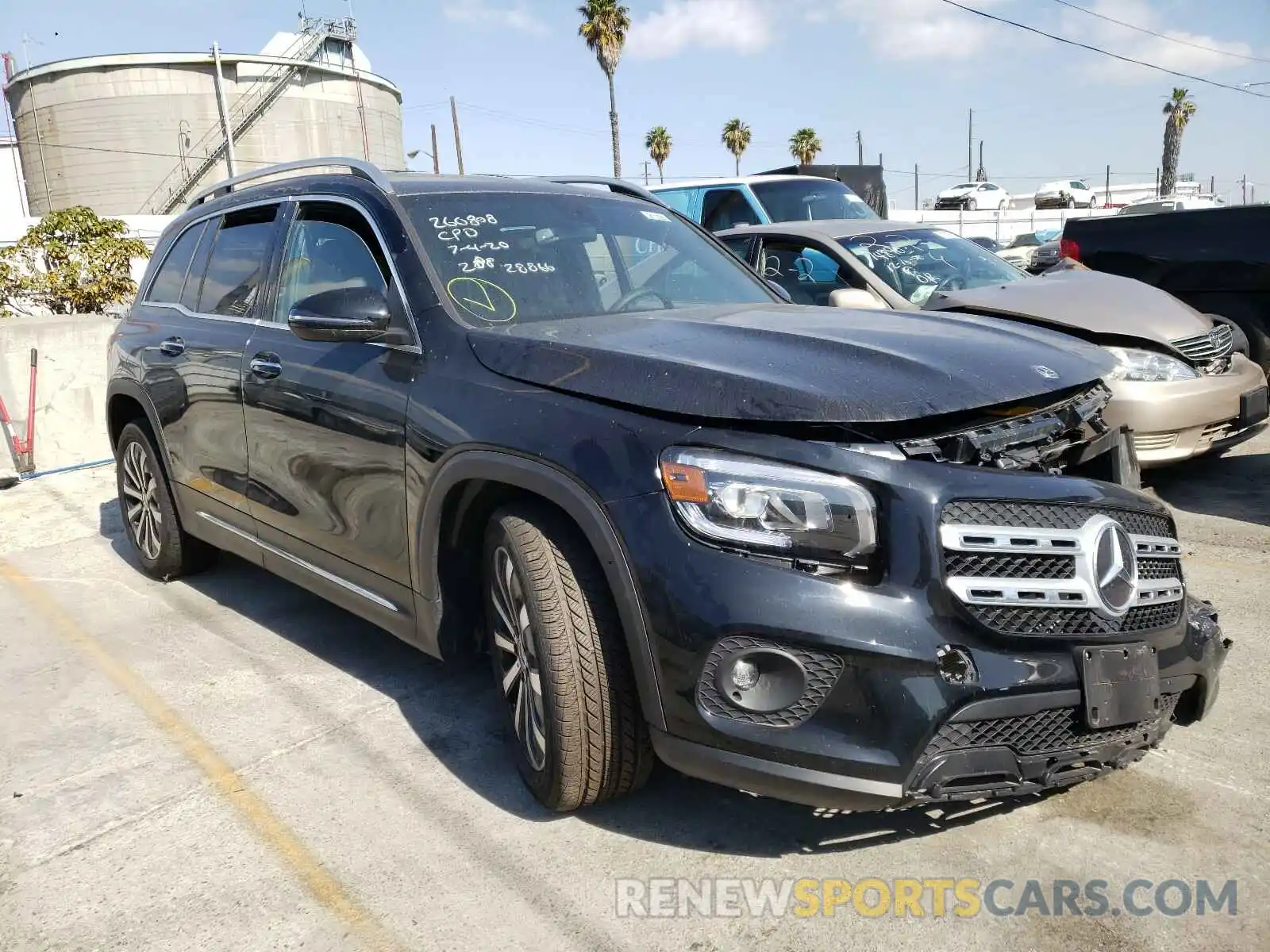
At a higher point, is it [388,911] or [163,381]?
[163,381]

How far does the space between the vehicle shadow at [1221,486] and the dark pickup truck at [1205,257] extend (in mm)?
1226

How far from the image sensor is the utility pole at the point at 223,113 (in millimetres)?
38656

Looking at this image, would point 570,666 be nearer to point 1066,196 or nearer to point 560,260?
point 560,260

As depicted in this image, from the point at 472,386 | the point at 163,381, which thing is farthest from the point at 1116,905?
the point at 163,381

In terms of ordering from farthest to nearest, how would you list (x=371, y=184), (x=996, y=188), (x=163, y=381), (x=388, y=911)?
(x=996, y=188) < (x=163, y=381) < (x=371, y=184) < (x=388, y=911)

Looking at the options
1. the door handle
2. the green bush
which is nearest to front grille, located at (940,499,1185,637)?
the door handle

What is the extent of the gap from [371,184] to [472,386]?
1.12 metres

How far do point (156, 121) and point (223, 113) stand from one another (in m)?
6.67

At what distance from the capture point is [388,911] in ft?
8.39

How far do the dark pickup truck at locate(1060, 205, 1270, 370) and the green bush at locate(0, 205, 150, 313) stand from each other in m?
9.91

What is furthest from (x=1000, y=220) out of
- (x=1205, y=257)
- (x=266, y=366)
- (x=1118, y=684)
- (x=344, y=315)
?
(x=1118, y=684)

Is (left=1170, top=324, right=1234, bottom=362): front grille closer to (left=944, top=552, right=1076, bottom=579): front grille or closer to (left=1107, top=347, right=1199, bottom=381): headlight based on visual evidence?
(left=1107, top=347, right=1199, bottom=381): headlight

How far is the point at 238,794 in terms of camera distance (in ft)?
10.4

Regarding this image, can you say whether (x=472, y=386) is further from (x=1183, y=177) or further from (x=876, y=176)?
(x=1183, y=177)
